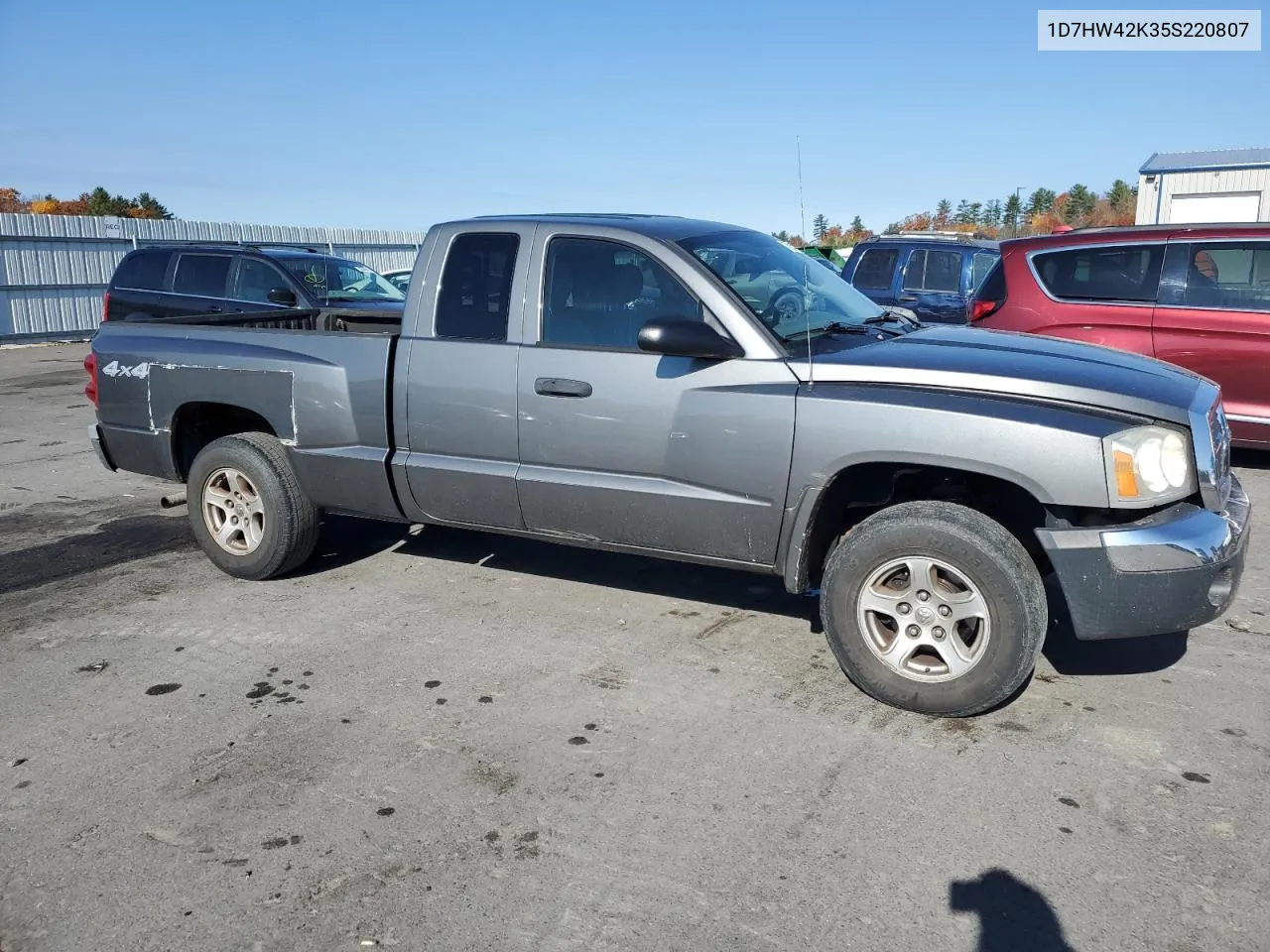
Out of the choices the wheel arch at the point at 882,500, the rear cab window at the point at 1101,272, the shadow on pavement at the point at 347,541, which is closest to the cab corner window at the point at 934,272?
the rear cab window at the point at 1101,272

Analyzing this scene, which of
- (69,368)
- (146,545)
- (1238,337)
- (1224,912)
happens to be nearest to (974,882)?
(1224,912)

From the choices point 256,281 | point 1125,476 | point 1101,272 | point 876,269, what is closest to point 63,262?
point 256,281

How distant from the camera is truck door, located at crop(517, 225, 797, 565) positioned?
417 centimetres

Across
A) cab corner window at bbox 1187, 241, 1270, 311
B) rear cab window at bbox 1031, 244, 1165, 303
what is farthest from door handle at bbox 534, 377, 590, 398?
cab corner window at bbox 1187, 241, 1270, 311

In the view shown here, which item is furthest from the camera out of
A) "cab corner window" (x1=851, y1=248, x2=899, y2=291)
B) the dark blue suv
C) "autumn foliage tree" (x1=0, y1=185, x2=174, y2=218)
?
"autumn foliage tree" (x1=0, y1=185, x2=174, y2=218)

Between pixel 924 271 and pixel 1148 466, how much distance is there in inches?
359

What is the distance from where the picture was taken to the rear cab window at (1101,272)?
7766mm

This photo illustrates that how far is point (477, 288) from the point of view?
16.1 feet

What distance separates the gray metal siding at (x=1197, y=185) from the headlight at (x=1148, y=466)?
2985 cm

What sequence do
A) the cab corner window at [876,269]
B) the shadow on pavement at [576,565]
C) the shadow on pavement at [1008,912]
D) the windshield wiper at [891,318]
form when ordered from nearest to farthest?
1. the shadow on pavement at [1008,912]
2. the windshield wiper at [891,318]
3. the shadow on pavement at [576,565]
4. the cab corner window at [876,269]

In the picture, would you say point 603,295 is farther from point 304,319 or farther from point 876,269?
point 876,269

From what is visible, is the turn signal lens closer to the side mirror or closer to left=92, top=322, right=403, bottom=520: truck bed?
the side mirror

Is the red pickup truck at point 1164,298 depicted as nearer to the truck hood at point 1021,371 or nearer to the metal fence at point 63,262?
the truck hood at point 1021,371

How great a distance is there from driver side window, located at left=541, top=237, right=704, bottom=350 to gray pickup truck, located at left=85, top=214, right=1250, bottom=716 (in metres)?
0.01
